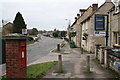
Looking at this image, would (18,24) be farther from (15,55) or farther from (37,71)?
(15,55)

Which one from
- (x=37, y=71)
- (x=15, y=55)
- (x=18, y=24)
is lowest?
(x=37, y=71)

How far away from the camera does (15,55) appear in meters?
6.17

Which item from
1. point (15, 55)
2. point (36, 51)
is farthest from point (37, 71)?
point (36, 51)

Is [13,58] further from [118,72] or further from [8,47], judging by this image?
[118,72]

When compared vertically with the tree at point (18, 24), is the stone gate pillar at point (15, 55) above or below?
below

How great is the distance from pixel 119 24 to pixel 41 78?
8.56 meters

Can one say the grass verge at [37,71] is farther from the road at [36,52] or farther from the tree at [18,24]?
the tree at [18,24]

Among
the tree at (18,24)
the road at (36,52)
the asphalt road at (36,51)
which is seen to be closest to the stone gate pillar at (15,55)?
the road at (36,52)

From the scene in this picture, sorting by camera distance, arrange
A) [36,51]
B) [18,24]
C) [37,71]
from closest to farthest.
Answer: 1. [37,71]
2. [36,51]
3. [18,24]

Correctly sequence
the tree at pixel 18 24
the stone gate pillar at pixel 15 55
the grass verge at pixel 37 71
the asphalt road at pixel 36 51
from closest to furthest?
the stone gate pillar at pixel 15 55 → the grass verge at pixel 37 71 → the asphalt road at pixel 36 51 → the tree at pixel 18 24

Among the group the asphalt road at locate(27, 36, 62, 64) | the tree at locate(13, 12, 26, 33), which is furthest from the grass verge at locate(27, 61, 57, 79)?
the tree at locate(13, 12, 26, 33)

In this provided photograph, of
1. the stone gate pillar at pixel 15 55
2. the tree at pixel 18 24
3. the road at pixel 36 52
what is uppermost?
the tree at pixel 18 24

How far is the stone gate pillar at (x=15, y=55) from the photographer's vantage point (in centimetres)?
611

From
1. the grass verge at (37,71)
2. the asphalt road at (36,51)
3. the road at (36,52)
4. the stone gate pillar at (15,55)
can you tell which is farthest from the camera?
the asphalt road at (36,51)
